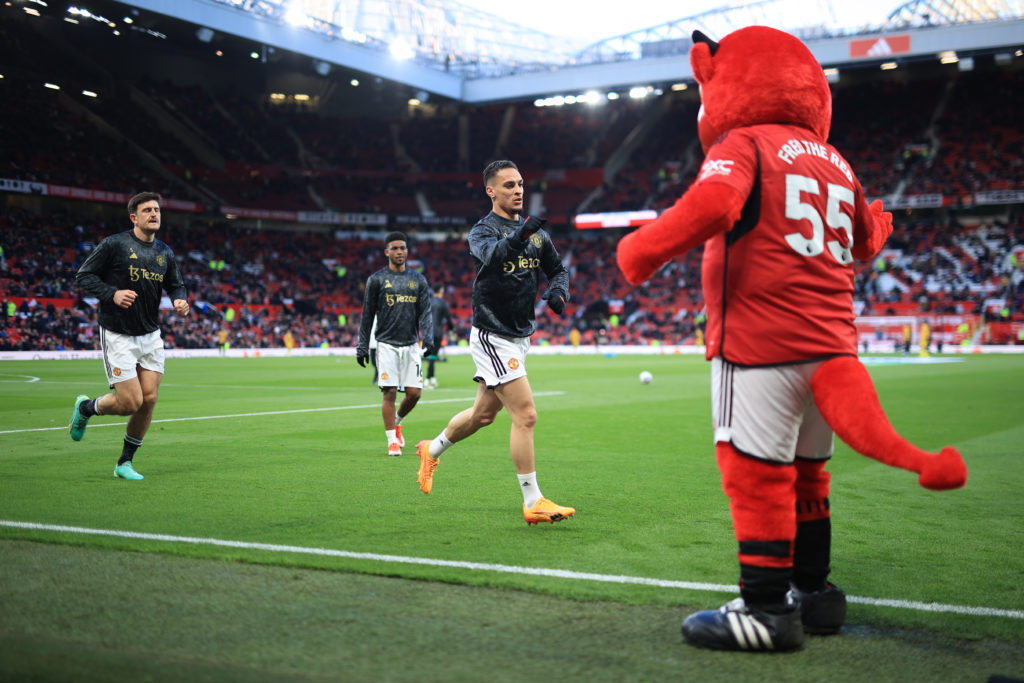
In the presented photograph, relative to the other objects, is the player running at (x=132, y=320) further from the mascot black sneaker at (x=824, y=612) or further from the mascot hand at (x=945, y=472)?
the mascot hand at (x=945, y=472)

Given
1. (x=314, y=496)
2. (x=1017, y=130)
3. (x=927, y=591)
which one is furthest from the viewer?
(x=1017, y=130)

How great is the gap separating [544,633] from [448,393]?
1392 cm

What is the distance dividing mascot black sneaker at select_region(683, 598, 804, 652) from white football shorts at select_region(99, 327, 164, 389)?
518 cm

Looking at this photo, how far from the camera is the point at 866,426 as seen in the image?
3.25 meters

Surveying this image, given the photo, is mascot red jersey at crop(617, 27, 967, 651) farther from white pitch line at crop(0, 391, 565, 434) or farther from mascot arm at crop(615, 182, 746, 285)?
white pitch line at crop(0, 391, 565, 434)

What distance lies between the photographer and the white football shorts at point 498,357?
5.80 m

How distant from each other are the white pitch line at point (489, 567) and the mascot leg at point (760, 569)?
0.64 metres

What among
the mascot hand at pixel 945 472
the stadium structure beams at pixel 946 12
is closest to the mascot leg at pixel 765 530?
the mascot hand at pixel 945 472

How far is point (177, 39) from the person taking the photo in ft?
151

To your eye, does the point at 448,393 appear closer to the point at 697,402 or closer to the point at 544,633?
the point at 697,402

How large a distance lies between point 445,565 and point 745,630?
1612mm

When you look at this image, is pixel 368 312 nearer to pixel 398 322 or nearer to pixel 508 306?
pixel 398 322

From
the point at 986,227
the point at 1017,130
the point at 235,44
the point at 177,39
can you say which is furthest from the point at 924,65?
the point at 177,39

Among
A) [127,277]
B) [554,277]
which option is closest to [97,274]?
[127,277]
